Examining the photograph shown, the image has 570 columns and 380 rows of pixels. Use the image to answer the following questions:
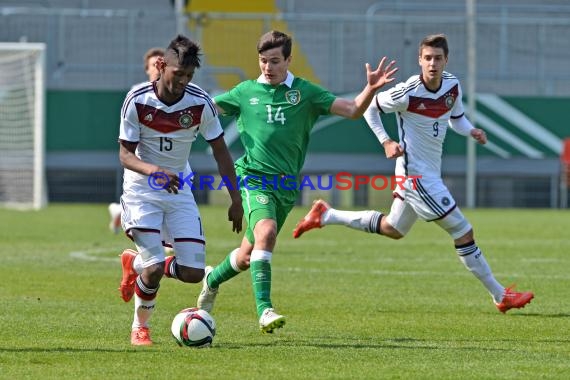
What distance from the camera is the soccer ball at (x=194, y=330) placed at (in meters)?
8.11

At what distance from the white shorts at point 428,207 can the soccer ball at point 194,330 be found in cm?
331

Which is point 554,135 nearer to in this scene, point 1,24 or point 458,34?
point 458,34

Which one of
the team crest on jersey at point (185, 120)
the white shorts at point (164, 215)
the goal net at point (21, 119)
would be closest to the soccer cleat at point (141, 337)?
the white shorts at point (164, 215)

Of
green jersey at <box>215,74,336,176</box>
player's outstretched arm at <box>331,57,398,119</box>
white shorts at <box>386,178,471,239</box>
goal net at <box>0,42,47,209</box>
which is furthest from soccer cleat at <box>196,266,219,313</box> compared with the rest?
goal net at <box>0,42,47,209</box>

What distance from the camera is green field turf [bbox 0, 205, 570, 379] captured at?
7336mm

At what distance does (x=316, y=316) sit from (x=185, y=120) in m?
2.34

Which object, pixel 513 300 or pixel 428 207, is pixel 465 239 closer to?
pixel 428 207

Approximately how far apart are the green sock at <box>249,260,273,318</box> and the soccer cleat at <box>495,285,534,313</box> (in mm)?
2450

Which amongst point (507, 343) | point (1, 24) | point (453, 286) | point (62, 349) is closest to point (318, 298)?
point (453, 286)

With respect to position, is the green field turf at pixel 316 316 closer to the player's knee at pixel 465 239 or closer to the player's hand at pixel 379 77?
the player's knee at pixel 465 239

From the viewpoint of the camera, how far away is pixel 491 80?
28.7 meters

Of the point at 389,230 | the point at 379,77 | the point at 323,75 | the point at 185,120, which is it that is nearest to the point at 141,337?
the point at 185,120

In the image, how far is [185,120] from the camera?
27.9 feet

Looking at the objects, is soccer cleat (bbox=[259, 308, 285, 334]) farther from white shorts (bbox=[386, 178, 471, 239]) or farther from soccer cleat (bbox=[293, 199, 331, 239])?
soccer cleat (bbox=[293, 199, 331, 239])
